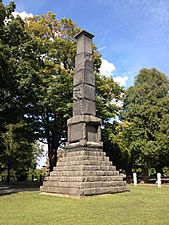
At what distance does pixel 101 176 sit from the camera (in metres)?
11.9

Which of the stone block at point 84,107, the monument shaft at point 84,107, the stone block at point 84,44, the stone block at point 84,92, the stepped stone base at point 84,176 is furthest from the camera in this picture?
the stone block at point 84,44

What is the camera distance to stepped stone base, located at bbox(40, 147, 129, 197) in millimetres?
11008

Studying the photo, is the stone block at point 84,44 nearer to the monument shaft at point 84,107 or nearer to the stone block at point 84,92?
the monument shaft at point 84,107

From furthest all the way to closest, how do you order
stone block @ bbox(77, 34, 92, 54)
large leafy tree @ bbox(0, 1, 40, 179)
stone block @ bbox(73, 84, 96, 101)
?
large leafy tree @ bbox(0, 1, 40, 179) → stone block @ bbox(77, 34, 92, 54) → stone block @ bbox(73, 84, 96, 101)

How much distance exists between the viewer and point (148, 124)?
2620 cm

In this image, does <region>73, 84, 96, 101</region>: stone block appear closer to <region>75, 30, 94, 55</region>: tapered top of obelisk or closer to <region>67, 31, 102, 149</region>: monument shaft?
<region>67, 31, 102, 149</region>: monument shaft

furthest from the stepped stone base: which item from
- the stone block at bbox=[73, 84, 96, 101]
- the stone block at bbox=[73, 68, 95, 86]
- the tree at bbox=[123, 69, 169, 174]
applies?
the tree at bbox=[123, 69, 169, 174]

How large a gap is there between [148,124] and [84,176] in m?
16.4

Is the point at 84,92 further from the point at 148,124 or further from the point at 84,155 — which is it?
the point at 148,124

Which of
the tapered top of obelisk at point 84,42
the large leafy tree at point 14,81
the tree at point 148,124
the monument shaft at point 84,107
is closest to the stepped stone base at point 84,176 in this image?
the monument shaft at point 84,107

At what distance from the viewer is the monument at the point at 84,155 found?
1129 centimetres

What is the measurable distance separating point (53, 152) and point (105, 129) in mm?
5791

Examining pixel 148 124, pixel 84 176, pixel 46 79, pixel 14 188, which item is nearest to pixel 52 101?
pixel 46 79

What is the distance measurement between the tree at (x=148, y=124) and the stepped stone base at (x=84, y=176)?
40.4 ft
